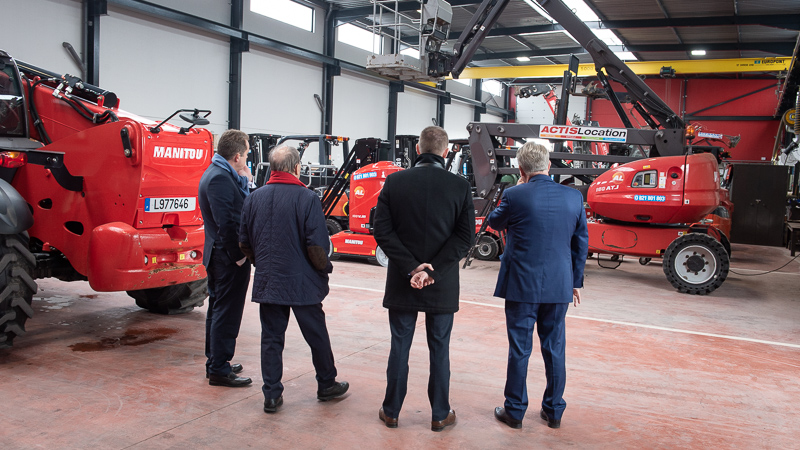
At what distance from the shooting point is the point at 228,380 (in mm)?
4117

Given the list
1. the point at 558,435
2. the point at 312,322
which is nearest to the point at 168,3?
the point at 312,322

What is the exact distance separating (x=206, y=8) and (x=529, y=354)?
13762 mm

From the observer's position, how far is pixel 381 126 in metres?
22.7

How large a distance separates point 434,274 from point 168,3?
12614 mm

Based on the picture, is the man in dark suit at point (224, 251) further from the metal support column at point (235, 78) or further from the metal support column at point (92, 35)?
the metal support column at point (235, 78)

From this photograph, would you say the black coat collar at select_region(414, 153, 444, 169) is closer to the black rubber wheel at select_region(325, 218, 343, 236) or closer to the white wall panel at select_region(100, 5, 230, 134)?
the black rubber wheel at select_region(325, 218, 343, 236)

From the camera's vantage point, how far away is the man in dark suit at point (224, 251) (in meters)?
3.98

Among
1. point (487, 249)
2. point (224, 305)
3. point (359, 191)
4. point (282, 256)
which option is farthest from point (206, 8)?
point (282, 256)

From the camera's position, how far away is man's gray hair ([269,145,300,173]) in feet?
12.3

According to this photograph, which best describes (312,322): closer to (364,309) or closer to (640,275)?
(364,309)

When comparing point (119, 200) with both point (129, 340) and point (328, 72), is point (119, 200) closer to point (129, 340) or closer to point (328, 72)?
point (129, 340)

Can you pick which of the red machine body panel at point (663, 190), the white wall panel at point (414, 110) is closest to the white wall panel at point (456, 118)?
the white wall panel at point (414, 110)

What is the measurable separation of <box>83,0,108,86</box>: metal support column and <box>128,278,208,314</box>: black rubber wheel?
7760 mm

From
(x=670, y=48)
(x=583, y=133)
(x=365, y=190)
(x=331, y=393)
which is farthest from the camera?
(x=670, y=48)
